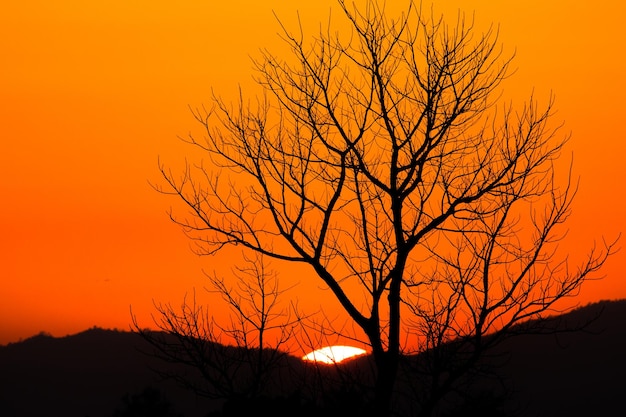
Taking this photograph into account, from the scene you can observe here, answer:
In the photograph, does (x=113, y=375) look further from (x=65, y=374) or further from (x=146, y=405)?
(x=146, y=405)

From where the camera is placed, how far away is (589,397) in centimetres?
8894

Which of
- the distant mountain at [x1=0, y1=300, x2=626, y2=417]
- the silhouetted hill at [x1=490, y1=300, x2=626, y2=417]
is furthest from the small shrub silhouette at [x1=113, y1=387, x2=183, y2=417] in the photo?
the silhouetted hill at [x1=490, y1=300, x2=626, y2=417]

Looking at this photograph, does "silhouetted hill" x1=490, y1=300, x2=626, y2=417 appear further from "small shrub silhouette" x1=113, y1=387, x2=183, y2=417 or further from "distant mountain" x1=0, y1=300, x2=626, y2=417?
"small shrub silhouette" x1=113, y1=387, x2=183, y2=417

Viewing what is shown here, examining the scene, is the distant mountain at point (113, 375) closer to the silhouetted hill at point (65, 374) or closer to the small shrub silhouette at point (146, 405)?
the silhouetted hill at point (65, 374)

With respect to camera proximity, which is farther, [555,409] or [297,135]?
[555,409]

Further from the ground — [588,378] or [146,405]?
[588,378]

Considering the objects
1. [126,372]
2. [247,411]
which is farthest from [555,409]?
[247,411]

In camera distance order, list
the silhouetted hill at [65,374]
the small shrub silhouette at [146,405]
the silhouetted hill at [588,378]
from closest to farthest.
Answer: the small shrub silhouette at [146,405], the silhouetted hill at [588,378], the silhouetted hill at [65,374]

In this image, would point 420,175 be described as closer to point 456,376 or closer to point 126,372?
point 456,376

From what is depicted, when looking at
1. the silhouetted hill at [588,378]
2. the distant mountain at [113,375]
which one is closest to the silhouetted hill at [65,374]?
the distant mountain at [113,375]

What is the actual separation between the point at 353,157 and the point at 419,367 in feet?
9.03

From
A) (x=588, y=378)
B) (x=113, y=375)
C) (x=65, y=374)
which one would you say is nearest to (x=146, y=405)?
(x=113, y=375)

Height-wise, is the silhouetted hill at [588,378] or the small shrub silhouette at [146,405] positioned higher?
the silhouetted hill at [588,378]

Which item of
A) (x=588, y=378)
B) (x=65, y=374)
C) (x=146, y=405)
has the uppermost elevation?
(x=65, y=374)
